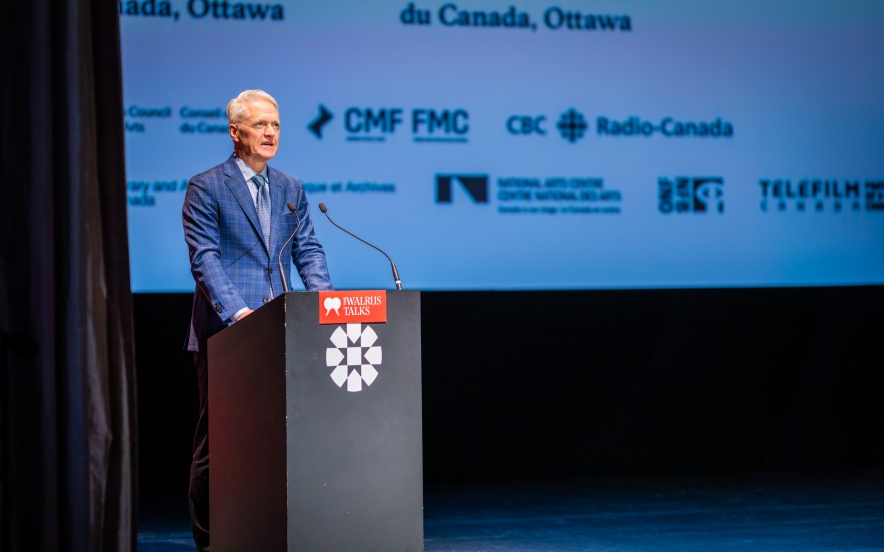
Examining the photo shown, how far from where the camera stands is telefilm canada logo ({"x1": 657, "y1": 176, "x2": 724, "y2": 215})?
191 inches

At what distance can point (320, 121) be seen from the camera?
4598mm

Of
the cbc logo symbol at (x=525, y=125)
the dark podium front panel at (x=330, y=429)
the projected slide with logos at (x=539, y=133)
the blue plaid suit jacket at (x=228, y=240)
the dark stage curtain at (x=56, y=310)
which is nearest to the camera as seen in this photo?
the dark stage curtain at (x=56, y=310)

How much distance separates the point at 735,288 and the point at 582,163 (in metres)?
1.11

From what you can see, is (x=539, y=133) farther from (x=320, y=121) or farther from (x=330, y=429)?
(x=330, y=429)

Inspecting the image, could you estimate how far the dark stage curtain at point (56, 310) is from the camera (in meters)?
1.84

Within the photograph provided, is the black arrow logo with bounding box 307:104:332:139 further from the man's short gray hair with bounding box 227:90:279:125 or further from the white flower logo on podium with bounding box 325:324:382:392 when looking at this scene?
the white flower logo on podium with bounding box 325:324:382:392

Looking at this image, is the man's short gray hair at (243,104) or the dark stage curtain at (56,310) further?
the man's short gray hair at (243,104)

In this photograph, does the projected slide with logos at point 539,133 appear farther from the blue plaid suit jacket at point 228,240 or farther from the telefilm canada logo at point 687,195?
the blue plaid suit jacket at point 228,240

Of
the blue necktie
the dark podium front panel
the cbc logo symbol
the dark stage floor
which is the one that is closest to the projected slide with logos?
the cbc logo symbol

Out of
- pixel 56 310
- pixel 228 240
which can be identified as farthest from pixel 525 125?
pixel 56 310

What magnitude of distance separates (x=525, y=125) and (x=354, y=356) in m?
2.64

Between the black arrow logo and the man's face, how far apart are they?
1614 mm

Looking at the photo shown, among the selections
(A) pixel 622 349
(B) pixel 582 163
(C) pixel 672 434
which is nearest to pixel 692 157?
(B) pixel 582 163

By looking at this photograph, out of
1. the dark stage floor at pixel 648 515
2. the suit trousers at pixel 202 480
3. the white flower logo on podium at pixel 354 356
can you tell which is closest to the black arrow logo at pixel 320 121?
the dark stage floor at pixel 648 515
